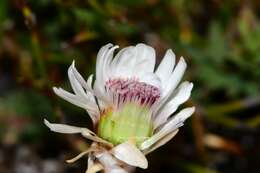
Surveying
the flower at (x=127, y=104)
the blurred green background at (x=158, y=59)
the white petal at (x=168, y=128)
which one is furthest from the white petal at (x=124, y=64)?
the blurred green background at (x=158, y=59)

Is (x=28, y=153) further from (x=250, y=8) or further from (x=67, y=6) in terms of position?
(x=250, y=8)

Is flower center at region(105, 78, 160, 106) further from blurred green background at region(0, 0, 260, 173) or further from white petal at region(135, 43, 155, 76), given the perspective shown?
blurred green background at region(0, 0, 260, 173)

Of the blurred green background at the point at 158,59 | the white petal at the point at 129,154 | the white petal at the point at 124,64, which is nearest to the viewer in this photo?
the white petal at the point at 129,154

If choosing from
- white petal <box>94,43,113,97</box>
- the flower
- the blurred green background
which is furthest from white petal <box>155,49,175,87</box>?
the blurred green background

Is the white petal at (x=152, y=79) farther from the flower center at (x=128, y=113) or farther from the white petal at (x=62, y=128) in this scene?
the white petal at (x=62, y=128)

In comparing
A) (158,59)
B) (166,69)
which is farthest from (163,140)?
(158,59)
